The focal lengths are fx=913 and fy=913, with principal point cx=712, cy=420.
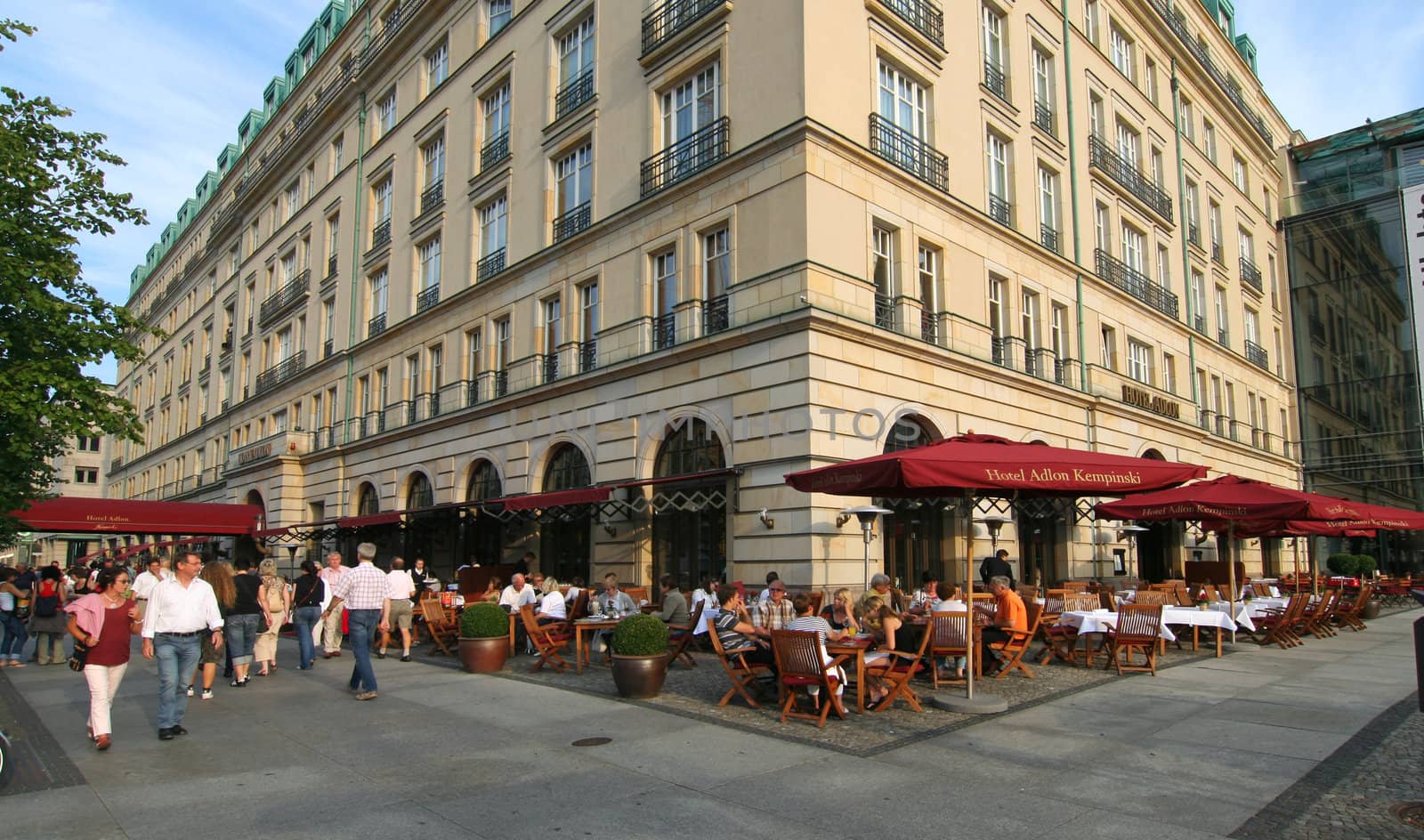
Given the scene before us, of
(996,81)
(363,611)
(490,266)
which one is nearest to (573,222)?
(490,266)

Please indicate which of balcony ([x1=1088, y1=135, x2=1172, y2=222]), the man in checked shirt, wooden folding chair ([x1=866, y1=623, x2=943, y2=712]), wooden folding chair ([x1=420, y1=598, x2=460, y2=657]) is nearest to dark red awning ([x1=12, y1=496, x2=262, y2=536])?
wooden folding chair ([x1=420, y1=598, x2=460, y2=657])

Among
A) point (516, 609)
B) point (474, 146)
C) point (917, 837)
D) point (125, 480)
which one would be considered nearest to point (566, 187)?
point (474, 146)

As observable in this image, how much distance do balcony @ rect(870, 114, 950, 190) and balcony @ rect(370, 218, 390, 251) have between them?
2028 cm

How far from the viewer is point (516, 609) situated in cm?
1523

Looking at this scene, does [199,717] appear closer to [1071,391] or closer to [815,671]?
[815,671]

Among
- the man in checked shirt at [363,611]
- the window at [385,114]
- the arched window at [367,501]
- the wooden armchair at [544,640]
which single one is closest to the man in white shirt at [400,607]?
the wooden armchair at [544,640]

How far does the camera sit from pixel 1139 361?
2914 cm

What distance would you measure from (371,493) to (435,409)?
19.9 feet

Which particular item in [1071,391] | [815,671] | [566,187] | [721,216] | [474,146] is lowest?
[815,671]

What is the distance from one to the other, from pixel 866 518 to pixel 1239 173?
110 feet

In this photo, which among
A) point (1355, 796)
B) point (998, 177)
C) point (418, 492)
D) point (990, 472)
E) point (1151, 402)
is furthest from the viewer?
point (418, 492)

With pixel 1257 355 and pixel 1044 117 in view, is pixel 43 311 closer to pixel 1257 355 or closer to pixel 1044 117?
pixel 1044 117

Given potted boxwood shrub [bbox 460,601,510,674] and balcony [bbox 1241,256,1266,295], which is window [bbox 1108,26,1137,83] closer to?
balcony [bbox 1241,256,1266,295]

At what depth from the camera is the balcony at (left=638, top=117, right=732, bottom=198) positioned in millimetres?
19344
